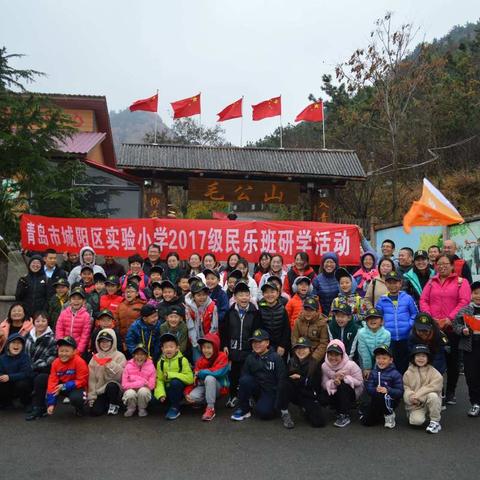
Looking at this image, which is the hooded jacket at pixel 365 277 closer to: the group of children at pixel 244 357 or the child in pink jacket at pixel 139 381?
the group of children at pixel 244 357

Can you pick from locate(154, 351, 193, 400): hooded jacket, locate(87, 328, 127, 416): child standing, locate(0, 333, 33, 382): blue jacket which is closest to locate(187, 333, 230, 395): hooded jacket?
locate(154, 351, 193, 400): hooded jacket

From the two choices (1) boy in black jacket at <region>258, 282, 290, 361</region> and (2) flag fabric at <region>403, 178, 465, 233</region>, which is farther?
(2) flag fabric at <region>403, 178, 465, 233</region>

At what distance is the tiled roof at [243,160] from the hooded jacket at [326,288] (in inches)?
275

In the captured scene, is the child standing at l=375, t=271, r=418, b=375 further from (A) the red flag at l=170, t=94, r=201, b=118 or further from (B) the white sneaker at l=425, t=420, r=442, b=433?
(A) the red flag at l=170, t=94, r=201, b=118

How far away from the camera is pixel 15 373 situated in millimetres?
5422

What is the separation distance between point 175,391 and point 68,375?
1.21 m

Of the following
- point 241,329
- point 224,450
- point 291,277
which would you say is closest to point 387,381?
A: point 241,329

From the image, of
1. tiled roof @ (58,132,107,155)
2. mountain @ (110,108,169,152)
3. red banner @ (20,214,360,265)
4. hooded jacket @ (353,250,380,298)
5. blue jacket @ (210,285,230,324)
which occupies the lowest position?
blue jacket @ (210,285,230,324)

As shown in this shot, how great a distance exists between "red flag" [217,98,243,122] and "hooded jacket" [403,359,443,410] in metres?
11.5

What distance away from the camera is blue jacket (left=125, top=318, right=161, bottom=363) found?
5.76 metres

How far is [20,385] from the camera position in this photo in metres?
5.37

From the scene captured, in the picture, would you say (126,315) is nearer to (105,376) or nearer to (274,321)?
(105,376)

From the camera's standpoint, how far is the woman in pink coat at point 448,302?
558 cm

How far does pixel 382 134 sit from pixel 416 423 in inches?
744
